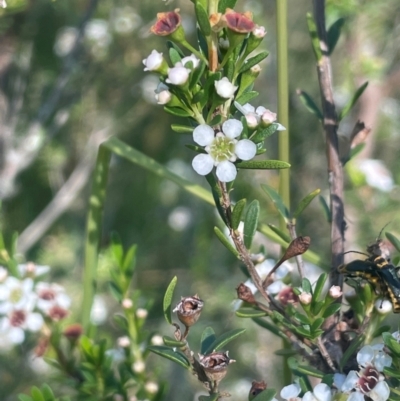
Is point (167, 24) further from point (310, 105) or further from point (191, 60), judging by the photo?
point (310, 105)

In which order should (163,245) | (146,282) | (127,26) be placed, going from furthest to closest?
(163,245) < (146,282) < (127,26)

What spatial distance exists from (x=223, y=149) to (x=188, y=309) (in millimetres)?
110

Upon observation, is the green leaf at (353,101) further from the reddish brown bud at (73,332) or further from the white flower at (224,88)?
the reddish brown bud at (73,332)

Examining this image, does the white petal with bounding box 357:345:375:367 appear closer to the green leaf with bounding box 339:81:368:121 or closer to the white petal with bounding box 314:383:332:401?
the white petal with bounding box 314:383:332:401

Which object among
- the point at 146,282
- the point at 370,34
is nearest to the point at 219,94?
the point at 370,34

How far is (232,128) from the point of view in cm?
39

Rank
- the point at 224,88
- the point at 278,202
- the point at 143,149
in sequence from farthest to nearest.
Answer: the point at 143,149 < the point at 278,202 < the point at 224,88

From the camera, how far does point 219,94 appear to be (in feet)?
1.25

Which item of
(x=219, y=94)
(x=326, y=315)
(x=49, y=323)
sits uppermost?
(x=219, y=94)

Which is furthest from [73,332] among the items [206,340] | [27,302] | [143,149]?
[143,149]

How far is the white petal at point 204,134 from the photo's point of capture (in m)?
0.39

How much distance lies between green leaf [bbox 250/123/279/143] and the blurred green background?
526 millimetres

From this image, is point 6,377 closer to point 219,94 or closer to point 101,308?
point 101,308

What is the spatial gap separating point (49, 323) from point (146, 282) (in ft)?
4.24
